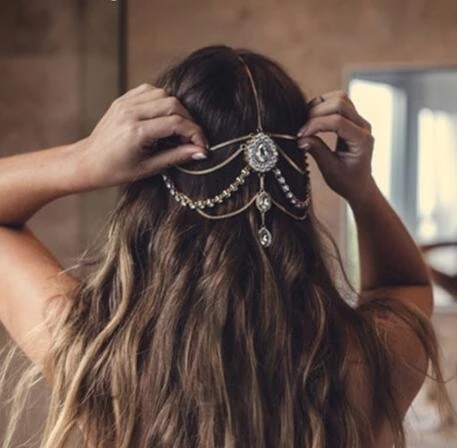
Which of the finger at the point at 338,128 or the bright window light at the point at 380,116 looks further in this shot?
the bright window light at the point at 380,116

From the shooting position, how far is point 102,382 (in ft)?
2.14

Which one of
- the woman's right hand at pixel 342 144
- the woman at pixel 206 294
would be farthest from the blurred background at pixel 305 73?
the woman at pixel 206 294

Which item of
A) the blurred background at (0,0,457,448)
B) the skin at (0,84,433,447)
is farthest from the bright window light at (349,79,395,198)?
the skin at (0,84,433,447)

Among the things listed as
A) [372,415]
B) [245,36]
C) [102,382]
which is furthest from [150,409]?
[245,36]

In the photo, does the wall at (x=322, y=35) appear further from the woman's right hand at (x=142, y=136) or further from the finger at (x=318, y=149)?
the woman's right hand at (x=142, y=136)

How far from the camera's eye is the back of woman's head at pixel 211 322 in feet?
2.10

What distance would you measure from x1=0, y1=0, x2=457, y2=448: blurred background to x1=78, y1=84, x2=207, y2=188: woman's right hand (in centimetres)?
118

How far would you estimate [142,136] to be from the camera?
2.06ft

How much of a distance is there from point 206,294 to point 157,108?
0.13 meters

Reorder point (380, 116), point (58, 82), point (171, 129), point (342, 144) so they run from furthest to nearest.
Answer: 1. point (58, 82)
2. point (380, 116)
3. point (342, 144)
4. point (171, 129)

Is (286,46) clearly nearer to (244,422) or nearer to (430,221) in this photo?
(430,221)

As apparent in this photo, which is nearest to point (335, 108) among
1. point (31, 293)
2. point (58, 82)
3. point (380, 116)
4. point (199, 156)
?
point (199, 156)

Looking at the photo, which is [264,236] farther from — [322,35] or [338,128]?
[322,35]

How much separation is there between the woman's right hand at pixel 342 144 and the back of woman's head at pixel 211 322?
21mm
